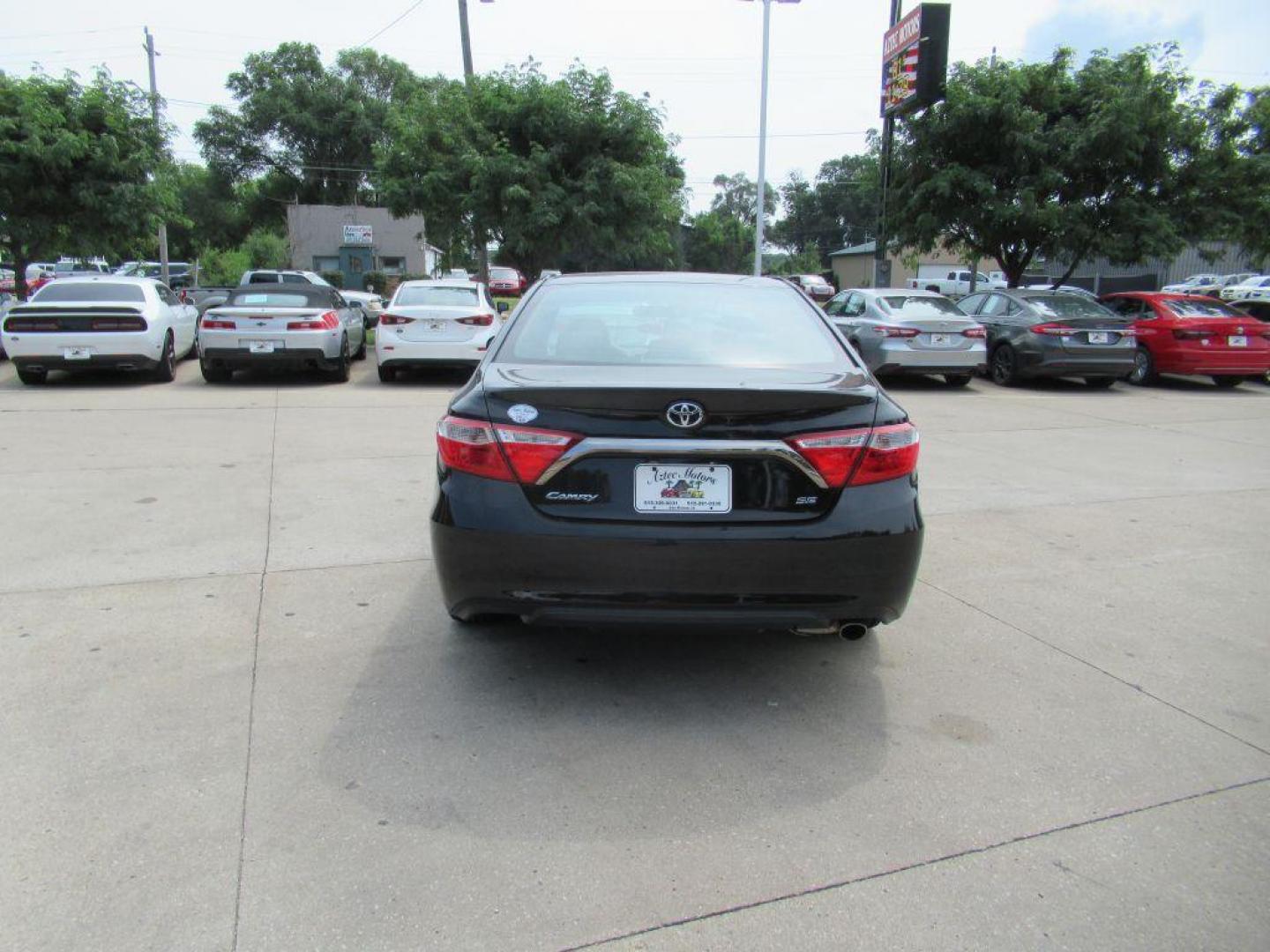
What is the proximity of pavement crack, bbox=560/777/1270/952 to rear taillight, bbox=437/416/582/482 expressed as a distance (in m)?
1.43

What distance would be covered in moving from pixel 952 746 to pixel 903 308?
11.3 m

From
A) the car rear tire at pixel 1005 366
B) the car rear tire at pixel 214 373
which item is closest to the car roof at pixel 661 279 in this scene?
the car rear tire at pixel 214 373

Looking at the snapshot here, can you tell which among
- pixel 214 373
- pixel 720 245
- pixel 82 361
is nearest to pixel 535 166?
pixel 214 373

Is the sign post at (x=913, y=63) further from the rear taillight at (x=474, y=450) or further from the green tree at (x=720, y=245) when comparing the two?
the green tree at (x=720, y=245)

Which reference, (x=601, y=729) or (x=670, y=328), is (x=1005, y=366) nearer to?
(x=670, y=328)

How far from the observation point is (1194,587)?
16.2 ft

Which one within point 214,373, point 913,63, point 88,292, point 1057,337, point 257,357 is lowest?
point 214,373

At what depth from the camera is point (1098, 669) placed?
3.88 m

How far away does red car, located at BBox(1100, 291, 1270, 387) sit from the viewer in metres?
13.9

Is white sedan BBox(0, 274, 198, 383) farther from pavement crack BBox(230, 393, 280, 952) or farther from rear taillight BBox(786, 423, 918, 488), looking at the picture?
rear taillight BBox(786, 423, 918, 488)

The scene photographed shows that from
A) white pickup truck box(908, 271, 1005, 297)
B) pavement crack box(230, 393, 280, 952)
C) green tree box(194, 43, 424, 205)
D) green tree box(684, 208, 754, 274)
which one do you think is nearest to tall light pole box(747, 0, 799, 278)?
white pickup truck box(908, 271, 1005, 297)

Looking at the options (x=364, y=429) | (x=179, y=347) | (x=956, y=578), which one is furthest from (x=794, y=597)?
(x=179, y=347)

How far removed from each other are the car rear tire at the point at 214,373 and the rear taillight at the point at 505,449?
416 inches

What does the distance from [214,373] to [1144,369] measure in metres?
13.7
